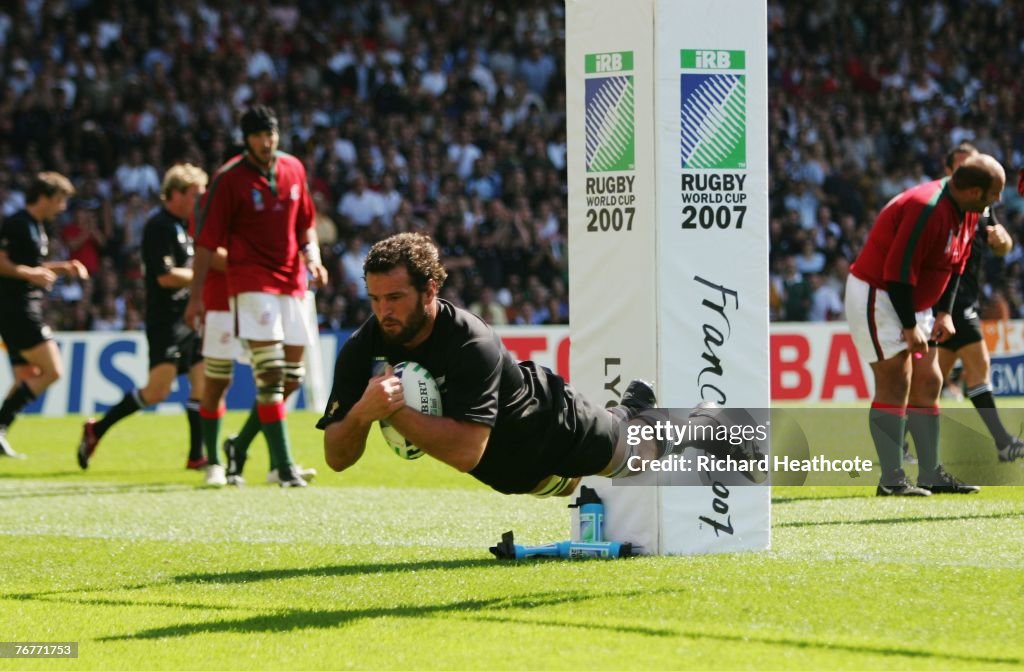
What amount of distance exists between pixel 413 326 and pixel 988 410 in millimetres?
6688

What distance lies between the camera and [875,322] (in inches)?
389

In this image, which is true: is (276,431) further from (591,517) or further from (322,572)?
→ (591,517)

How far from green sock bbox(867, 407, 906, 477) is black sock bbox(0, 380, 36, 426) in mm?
8215

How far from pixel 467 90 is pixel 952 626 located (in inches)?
854

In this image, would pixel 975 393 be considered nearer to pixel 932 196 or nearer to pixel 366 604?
pixel 932 196

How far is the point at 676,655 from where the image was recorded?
16.8 ft

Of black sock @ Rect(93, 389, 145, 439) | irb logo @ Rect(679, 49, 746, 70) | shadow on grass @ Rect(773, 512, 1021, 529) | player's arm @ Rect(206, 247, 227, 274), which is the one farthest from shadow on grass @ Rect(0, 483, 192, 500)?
irb logo @ Rect(679, 49, 746, 70)

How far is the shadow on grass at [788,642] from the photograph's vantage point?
4.97 meters

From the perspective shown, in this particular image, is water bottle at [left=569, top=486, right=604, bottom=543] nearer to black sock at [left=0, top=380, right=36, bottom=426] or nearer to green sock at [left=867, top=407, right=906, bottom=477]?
green sock at [left=867, top=407, right=906, bottom=477]

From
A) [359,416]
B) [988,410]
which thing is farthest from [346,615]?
[988,410]

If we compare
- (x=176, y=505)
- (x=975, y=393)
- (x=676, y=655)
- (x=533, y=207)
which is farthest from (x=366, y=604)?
(x=533, y=207)

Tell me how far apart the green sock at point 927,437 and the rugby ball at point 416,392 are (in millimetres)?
4876

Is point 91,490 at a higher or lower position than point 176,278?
lower

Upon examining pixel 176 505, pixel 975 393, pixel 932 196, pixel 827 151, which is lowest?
pixel 176 505
